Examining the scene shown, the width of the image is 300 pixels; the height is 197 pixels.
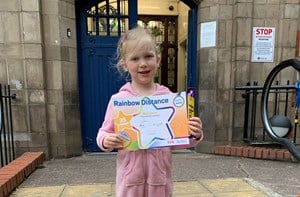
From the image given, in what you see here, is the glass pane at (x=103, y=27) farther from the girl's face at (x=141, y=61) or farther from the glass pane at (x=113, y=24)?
the girl's face at (x=141, y=61)

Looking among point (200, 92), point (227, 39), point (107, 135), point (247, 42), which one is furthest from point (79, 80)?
point (107, 135)

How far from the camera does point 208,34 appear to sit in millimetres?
4594

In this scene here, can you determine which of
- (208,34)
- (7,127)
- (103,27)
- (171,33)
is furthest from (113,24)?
(171,33)

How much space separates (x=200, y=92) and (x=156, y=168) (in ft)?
10.6

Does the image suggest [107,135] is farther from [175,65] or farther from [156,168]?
[175,65]

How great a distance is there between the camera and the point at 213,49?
4559 mm

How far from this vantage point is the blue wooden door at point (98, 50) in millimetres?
4754

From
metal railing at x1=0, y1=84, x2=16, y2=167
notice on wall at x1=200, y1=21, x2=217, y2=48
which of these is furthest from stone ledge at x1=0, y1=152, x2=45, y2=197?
notice on wall at x1=200, y1=21, x2=217, y2=48

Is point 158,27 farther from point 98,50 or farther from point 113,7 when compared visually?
point 98,50

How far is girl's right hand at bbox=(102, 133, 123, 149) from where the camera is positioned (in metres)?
1.52

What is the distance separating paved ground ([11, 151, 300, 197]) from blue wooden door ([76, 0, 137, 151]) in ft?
2.77

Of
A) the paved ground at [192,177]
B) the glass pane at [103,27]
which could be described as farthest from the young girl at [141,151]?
the glass pane at [103,27]

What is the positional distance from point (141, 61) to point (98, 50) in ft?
11.0

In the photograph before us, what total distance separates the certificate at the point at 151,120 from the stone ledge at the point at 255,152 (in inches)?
129
